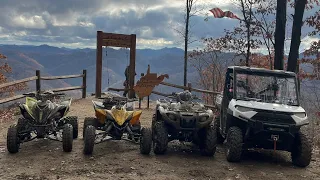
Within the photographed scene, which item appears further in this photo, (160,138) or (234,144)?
(160,138)

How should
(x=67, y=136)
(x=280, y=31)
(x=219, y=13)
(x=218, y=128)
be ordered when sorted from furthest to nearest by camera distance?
1. (x=219, y=13)
2. (x=280, y=31)
3. (x=218, y=128)
4. (x=67, y=136)

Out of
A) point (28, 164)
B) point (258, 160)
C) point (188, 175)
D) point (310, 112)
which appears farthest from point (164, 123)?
point (310, 112)

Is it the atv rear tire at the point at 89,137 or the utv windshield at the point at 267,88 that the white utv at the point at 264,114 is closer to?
the utv windshield at the point at 267,88

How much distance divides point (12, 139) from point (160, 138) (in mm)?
2963

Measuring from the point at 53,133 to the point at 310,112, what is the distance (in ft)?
34.7

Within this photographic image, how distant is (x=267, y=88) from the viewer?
784cm

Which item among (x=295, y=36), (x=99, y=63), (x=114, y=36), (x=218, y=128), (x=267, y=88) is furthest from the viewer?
(x=99, y=63)

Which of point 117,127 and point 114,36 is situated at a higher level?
point 114,36

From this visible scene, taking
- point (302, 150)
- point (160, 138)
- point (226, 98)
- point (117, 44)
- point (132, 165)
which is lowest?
point (132, 165)

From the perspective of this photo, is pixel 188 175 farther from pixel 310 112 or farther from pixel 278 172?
pixel 310 112

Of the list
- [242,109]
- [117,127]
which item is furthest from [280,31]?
[117,127]

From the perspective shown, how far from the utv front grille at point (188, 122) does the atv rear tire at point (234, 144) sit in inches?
30.5

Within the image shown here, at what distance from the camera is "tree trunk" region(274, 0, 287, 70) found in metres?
11.9

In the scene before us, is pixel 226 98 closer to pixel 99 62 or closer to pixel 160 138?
pixel 160 138
